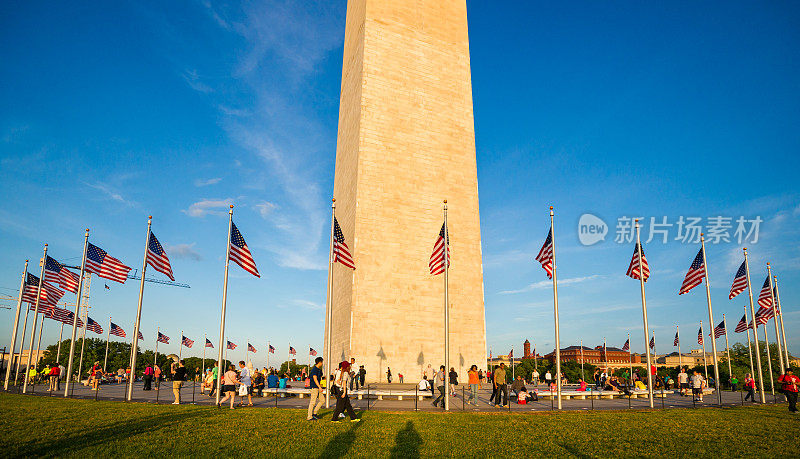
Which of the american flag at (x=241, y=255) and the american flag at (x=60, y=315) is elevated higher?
the american flag at (x=241, y=255)

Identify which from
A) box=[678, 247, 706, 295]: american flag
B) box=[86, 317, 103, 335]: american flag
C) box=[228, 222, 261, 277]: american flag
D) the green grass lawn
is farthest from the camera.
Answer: box=[86, 317, 103, 335]: american flag

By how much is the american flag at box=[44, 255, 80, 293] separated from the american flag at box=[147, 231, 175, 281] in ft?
Result: 24.5

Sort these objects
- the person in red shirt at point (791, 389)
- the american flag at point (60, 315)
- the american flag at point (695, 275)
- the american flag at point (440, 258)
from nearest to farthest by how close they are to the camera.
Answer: the person in red shirt at point (791, 389) → the american flag at point (440, 258) → the american flag at point (695, 275) → the american flag at point (60, 315)

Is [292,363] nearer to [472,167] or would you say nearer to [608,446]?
[472,167]

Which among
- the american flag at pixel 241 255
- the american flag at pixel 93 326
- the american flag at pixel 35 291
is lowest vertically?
the american flag at pixel 93 326

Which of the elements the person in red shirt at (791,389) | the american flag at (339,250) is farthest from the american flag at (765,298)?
the american flag at (339,250)

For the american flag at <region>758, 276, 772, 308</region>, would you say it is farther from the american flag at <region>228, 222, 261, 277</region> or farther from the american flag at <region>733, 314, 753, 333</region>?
the american flag at <region>228, 222, 261, 277</region>

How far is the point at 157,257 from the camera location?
24234 millimetres

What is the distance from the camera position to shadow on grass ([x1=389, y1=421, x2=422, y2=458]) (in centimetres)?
1144

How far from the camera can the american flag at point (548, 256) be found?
23.9 meters

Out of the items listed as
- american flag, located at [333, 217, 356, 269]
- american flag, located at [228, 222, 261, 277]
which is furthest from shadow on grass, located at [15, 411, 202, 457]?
american flag, located at [333, 217, 356, 269]

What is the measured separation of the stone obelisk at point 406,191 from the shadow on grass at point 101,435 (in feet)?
69.8

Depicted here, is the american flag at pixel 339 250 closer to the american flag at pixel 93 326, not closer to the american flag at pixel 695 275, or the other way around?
the american flag at pixel 695 275

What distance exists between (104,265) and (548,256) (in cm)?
2180
